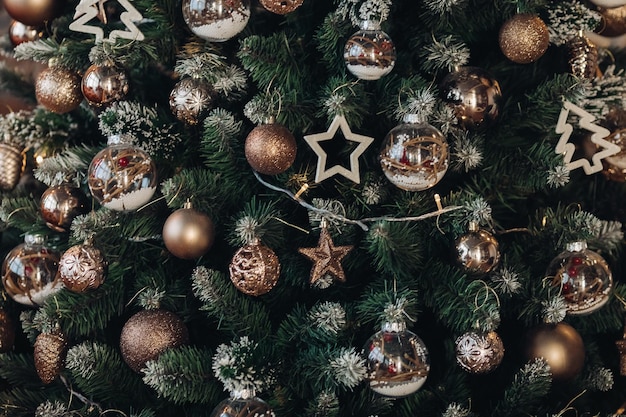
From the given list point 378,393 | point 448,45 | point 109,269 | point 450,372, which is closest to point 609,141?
point 448,45

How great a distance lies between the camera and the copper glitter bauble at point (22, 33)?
1.14 meters

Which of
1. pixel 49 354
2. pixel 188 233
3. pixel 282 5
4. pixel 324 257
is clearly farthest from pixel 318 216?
pixel 49 354

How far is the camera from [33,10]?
41.8 inches

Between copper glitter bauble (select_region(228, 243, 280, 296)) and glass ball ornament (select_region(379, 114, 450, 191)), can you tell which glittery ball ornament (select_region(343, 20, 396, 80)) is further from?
copper glitter bauble (select_region(228, 243, 280, 296))

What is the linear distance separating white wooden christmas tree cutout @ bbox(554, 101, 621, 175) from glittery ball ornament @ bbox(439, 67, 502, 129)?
9cm

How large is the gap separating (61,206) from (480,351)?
24.0 inches

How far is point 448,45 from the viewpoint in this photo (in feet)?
3.21

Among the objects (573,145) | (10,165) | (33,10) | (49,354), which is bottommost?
(49,354)

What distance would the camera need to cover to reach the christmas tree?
92cm

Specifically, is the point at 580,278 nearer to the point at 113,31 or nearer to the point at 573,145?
the point at 573,145

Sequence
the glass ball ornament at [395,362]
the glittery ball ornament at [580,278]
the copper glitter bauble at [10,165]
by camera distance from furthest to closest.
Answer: the copper glitter bauble at [10,165] < the glittery ball ornament at [580,278] < the glass ball ornament at [395,362]

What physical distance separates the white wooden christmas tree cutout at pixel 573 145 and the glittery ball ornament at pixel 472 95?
0.30ft

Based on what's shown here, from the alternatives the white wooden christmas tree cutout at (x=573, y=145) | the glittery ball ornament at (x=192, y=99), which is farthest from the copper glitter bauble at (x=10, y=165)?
the white wooden christmas tree cutout at (x=573, y=145)

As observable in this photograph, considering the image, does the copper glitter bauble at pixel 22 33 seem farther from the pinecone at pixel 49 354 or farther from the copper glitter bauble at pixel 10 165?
the pinecone at pixel 49 354
